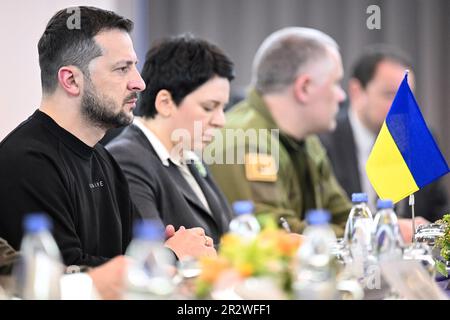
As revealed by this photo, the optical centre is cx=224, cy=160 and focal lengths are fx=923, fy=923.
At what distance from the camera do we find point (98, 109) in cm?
228

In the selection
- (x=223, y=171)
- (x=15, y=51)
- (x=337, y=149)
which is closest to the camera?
(x=223, y=171)

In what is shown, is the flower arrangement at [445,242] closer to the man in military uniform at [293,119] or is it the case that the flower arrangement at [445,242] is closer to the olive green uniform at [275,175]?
the olive green uniform at [275,175]

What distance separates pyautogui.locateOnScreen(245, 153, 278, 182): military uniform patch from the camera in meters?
3.43

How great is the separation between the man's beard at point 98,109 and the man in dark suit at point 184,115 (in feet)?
1.70

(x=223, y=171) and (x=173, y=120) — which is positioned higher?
(x=173, y=120)

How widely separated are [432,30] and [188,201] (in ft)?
10.3

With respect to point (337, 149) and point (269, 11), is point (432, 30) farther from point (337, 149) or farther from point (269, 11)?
point (337, 149)

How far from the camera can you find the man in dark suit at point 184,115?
2.89m

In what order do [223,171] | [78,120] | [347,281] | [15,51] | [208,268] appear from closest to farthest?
[208,268]
[347,281]
[78,120]
[223,171]
[15,51]

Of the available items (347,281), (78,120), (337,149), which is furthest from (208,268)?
(337,149)

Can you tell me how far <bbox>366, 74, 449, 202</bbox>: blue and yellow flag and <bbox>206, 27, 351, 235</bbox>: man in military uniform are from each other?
1.04 m

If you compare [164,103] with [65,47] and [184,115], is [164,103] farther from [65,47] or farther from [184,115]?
[65,47]

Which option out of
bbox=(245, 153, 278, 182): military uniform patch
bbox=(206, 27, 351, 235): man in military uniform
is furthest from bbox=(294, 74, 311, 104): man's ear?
bbox=(245, 153, 278, 182): military uniform patch
